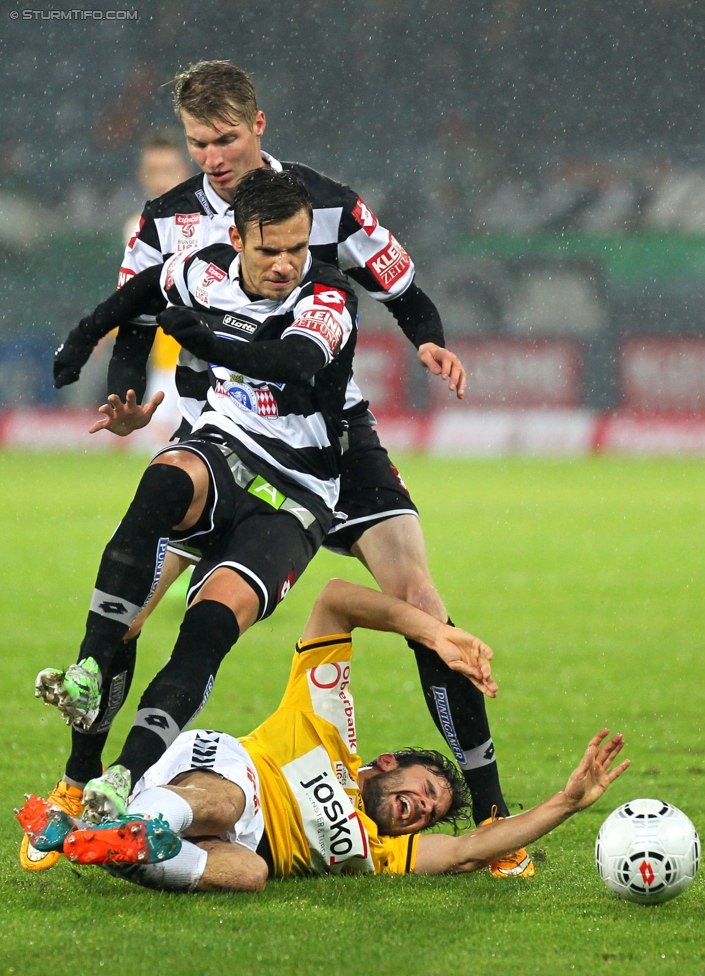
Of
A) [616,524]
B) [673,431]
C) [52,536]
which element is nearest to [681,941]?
[52,536]

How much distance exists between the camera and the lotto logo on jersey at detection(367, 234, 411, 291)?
4.18 meters

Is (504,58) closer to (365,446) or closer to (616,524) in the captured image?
(616,524)

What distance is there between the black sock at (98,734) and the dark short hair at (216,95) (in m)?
1.62

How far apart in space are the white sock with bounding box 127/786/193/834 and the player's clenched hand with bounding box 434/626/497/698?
0.84 m

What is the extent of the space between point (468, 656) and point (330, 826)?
1.93 feet

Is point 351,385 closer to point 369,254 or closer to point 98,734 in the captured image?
point 369,254

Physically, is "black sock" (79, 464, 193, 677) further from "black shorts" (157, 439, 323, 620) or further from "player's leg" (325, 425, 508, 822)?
"player's leg" (325, 425, 508, 822)

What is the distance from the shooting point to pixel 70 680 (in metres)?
2.97

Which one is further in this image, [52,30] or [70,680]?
[52,30]

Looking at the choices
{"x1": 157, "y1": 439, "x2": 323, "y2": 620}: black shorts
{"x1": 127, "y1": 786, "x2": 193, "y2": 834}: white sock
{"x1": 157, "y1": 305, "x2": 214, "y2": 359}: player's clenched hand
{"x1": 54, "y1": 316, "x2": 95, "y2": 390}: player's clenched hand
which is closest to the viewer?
{"x1": 127, "y1": 786, "x2": 193, "y2": 834}: white sock

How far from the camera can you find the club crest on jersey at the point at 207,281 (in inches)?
145

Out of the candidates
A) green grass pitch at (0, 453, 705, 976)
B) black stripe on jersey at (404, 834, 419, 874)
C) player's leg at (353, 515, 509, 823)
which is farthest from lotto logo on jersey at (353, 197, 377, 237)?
green grass pitch at (0, 453, 705, 976)

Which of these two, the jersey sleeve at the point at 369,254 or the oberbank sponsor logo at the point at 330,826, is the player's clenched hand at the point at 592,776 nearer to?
the oberbank sponsor logo at the point at 330,826

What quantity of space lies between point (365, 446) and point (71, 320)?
18.4m
